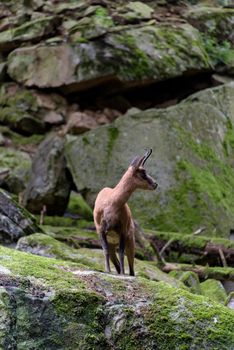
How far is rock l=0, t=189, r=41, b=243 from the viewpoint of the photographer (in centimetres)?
768

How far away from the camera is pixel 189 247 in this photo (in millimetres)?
9508

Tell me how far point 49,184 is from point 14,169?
236 cm

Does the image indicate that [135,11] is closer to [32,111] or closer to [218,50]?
[218,50]

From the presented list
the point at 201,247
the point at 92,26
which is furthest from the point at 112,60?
the point at 201,247

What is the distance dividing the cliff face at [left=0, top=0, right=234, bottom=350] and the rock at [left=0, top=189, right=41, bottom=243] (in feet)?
0.06

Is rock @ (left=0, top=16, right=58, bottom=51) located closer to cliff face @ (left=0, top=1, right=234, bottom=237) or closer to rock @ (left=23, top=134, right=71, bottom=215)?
cliff face @ (left=0, top=1, right=234, bottom=237)

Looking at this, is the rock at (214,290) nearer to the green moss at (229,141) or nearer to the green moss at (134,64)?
the green moss at (229,141)

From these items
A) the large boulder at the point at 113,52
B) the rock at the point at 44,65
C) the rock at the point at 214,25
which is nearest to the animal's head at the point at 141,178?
the large boulder at the point at 113,52

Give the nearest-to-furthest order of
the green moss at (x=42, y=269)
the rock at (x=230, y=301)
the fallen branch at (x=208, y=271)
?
the green moss at (x=42, y=269), the rock at (x=230, y=301), the fallen branch at (x=208, y=271)

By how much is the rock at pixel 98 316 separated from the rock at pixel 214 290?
3322 mm

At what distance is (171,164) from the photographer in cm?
1185

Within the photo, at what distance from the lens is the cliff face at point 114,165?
3588 mm

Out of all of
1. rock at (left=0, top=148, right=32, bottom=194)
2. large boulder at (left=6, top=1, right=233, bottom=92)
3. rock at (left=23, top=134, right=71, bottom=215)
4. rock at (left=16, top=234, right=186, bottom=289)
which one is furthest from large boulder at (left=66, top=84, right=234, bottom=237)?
rock at (left=16, top=234, right=186, bottom=289)

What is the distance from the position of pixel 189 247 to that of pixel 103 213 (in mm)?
4981
